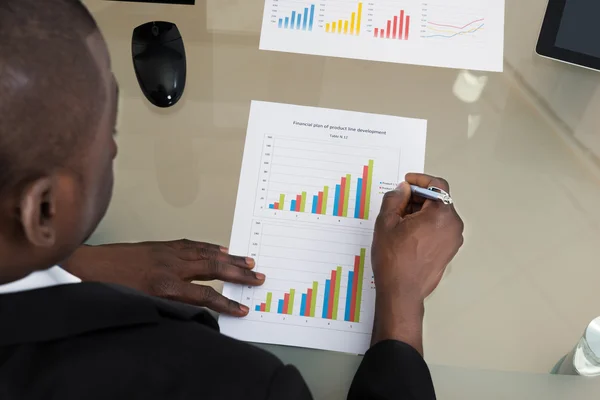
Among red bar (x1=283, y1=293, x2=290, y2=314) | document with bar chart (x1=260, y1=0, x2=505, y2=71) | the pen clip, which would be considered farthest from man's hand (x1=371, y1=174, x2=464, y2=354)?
document with bar chart (x1=260, y1=0, x2=505, y2=71)

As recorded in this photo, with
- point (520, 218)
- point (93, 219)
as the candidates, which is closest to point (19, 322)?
point (93, 219)

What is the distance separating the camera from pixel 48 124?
376mm

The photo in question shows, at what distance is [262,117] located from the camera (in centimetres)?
76

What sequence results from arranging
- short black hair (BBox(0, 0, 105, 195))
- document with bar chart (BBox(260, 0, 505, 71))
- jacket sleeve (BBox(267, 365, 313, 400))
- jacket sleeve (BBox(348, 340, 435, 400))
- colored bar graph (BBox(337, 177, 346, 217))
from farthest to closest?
document with bar chart (BBox(260, 0, 505, 71)) → colored bar graph (BBox(337, 177, 346, 217)) → jacket sleeve (BBox(348, 340, 435, 400)) → jacket sleeve (BBox(267, 365, 313, 400)) → short black hair (BBox(0, 0, 105, 195))

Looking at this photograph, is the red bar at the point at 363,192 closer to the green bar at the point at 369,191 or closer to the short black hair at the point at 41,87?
the green bar at the point at 369,191

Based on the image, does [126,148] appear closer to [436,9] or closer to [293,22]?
[293,22]

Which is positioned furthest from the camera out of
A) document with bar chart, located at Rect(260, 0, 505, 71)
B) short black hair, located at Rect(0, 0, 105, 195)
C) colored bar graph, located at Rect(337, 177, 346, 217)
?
document with bar chart, located at Rect(260, 0, 505, 71)

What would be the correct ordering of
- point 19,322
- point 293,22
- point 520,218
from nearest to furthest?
point 19,322 < point 520,218 < point 293,22

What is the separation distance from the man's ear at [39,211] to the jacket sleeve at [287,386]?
223 millimetres

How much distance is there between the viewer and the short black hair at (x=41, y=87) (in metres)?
0.36

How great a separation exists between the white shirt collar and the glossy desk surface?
0.16m

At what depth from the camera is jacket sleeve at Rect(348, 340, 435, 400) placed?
22.7 inches

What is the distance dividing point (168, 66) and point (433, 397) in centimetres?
57

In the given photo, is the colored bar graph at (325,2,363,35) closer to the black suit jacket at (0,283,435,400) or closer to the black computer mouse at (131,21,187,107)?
the black computer mouse at (131,21,187,107)
